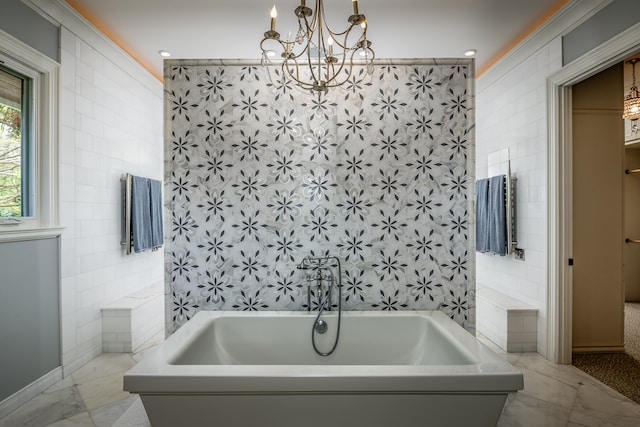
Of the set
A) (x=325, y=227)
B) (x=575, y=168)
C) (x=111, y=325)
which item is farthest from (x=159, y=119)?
(x=575, y=168)

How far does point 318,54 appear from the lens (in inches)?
72.1

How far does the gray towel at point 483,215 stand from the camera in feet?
11.9

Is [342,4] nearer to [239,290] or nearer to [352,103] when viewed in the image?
[352,103]

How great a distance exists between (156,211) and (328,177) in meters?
2.33

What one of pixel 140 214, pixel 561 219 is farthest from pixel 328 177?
pixel 140 214

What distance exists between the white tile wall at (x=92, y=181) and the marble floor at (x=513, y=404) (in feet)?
1.09

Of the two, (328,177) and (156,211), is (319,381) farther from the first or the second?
(156,211)

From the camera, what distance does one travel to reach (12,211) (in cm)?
225

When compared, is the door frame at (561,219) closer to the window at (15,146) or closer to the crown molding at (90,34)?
the crown molding at (90,34)

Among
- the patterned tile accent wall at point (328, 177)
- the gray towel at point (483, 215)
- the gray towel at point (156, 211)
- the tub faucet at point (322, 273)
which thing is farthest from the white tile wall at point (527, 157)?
the gray towel at point (156, 211)

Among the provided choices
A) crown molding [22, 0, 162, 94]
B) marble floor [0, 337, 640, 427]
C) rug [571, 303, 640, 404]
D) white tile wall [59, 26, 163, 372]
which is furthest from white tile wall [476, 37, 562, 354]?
crown molding [22, 0, 162, 94]

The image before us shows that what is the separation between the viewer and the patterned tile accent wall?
2.24m

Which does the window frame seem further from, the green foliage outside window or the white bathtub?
the white bathtub

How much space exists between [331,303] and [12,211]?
212 centimetres
